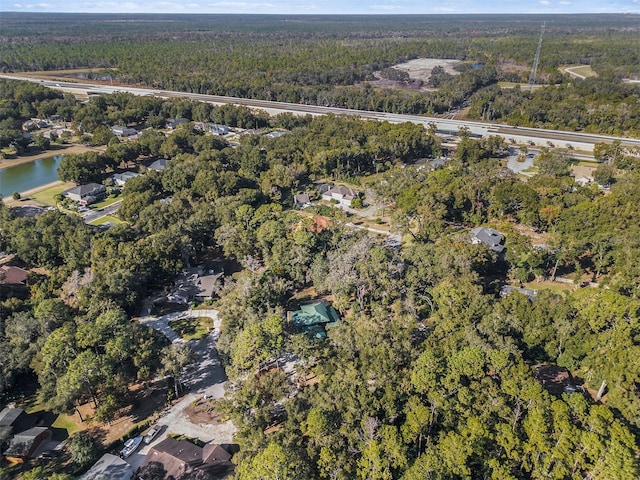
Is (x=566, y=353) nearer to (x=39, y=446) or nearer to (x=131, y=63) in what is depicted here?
(x=39, y=446)

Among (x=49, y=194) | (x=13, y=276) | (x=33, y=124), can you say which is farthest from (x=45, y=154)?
(x=13, y=276)

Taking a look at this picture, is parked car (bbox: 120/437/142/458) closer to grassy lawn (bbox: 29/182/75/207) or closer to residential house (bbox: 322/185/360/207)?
residential house (bbox: 322/185/360/207)

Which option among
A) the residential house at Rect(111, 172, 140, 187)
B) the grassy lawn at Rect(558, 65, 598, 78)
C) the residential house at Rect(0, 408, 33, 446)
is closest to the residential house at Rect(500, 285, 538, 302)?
the residential house at Rect(0, 408, 33, 446)

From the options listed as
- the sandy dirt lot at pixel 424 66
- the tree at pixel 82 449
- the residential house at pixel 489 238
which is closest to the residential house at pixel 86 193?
the tree at pixel 82 449

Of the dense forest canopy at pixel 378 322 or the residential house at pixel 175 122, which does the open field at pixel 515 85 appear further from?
the residential house at pixel 175 122

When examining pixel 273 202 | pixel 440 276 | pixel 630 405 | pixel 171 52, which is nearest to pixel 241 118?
pixel 273 202

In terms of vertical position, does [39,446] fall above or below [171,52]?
below
